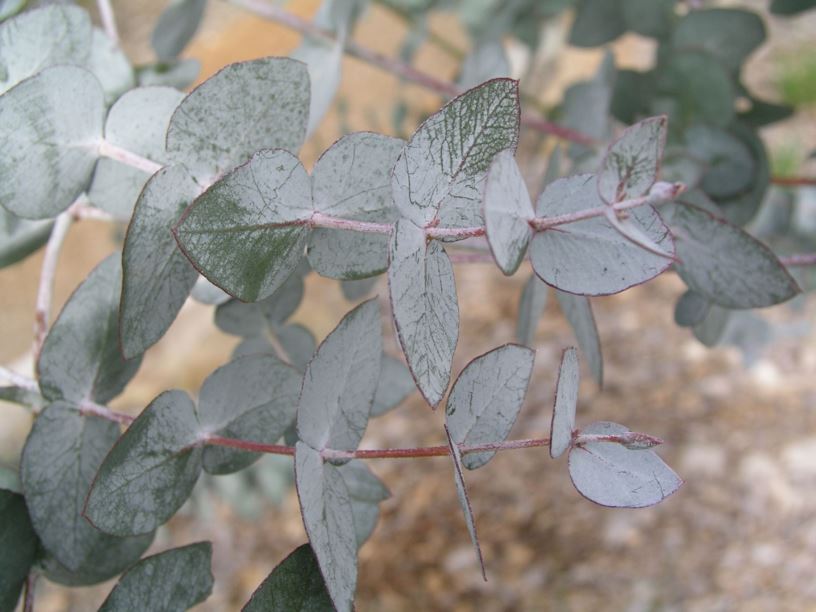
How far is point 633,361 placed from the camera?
207cm

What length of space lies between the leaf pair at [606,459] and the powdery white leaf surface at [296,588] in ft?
0.36

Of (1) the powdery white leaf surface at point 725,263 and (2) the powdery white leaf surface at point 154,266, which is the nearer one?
(2) the powdery white leaf surface at point 154,266

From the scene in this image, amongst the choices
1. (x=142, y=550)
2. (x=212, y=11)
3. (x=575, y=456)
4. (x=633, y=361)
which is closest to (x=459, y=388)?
(x=575, y=456)

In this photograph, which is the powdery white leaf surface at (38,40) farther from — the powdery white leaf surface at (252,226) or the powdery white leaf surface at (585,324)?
the powdery white leaf surface at (585,324)

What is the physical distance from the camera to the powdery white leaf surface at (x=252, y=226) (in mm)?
317

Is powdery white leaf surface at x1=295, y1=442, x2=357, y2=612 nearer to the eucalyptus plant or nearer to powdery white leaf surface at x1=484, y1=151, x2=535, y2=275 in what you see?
the eucalyptus plant

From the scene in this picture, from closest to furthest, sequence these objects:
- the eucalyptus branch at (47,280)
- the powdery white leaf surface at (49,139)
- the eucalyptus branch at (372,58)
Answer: the powdery white leaf surface at (49,139), the eucalyptus branch at (47,280), the eucalyptus branch at (372,58)

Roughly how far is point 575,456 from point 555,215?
0.09 m

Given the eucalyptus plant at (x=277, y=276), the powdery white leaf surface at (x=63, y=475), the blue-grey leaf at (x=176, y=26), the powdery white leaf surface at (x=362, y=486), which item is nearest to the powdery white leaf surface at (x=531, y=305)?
the eucalyptus plant at (x=277, y=276)

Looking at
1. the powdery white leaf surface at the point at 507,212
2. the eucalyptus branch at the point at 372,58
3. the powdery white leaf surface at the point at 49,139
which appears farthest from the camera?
the eucalyptus branch at the point at 372,58

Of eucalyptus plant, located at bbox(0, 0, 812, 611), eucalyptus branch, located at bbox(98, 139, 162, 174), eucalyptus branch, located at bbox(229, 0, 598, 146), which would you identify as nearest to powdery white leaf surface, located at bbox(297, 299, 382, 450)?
eucalyptus plant, located at bbox(0, 0, 812, 611)

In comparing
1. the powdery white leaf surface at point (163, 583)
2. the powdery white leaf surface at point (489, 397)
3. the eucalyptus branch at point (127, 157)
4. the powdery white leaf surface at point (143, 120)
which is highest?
the powdery white leaf surface at point (143, 120)

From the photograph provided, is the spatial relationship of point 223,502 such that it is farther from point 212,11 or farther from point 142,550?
point 142,550

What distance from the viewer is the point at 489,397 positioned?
0.37 meters
